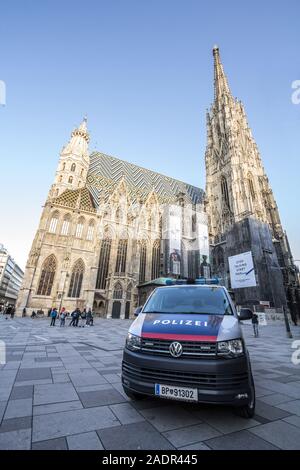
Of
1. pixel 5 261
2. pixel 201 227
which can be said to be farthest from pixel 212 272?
pixel 5 261

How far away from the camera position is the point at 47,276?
86.7ft

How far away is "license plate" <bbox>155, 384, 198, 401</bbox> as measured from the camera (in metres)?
2.48

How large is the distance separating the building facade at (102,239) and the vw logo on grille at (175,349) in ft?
84.4

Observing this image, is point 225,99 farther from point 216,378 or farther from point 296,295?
point 216,378

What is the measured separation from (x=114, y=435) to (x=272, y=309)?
98.2 ft

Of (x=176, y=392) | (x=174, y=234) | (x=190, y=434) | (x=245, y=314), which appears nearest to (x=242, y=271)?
(x=174, y=234)

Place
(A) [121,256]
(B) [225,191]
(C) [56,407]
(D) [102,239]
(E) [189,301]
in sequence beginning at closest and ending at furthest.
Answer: (C) [56,407]
(E) [189,301]
(D) [102,239]
(A) [121,256]
(B) [225,191]

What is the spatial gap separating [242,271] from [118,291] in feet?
53.2

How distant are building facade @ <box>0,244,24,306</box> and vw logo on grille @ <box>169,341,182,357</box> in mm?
80098

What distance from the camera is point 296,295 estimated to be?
34969mm

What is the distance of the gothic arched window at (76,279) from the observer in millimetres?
27002

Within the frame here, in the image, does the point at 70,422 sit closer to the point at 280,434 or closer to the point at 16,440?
the point at 16,440

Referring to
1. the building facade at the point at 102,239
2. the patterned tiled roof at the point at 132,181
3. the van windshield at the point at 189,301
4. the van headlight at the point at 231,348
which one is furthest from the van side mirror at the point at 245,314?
the patterned tiled roof at the point at 132,181

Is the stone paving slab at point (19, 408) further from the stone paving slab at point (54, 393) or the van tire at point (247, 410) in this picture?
the van tire at point (247, 410)
